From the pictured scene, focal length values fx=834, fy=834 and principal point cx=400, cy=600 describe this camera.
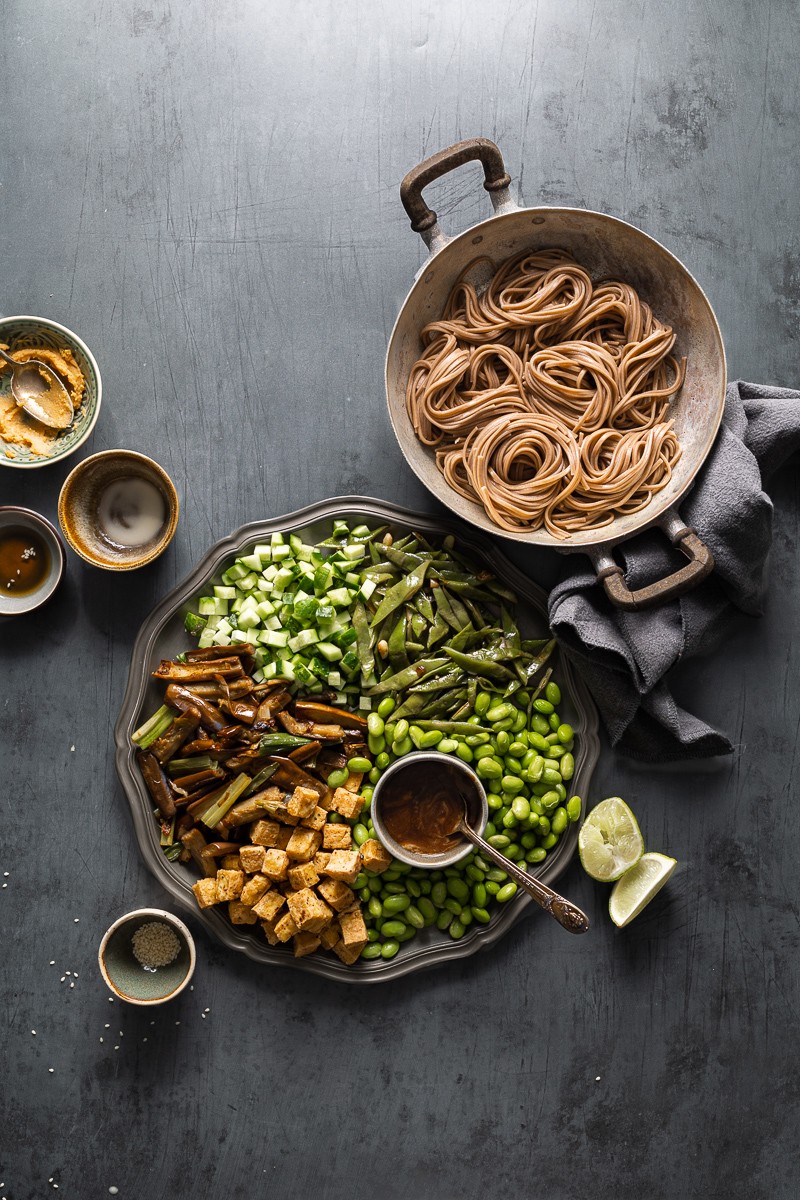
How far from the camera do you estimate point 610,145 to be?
334 cm

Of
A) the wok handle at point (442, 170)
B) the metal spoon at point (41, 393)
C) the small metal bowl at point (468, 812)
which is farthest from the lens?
the metal spoon at point (41, 393)

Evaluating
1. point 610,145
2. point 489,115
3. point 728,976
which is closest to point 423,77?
point 489,115

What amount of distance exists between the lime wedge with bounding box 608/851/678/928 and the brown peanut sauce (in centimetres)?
73

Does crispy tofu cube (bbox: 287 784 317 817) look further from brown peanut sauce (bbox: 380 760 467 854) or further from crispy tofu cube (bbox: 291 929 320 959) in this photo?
crispy tofu cube (bbox: 291 929 320 959)

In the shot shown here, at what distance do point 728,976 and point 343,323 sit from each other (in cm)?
303

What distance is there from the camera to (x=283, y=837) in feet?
10.3

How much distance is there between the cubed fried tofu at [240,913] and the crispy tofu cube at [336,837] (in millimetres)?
374

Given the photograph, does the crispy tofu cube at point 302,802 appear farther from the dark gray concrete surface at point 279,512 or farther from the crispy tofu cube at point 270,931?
the dark gray concrete surface at point 279,512

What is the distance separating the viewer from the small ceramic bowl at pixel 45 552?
3186 millimetres

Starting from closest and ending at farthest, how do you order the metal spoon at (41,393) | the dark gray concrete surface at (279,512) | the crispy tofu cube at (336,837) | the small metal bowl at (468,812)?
the small metal bowl at (468,812), the crispy tofu cube at (336,837), the metal spoon at (41,393), the dark gray concrete surface at (279,512)

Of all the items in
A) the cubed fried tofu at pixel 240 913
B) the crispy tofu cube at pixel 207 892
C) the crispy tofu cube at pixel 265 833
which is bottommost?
the cubed fried tofu at pixel 240 913

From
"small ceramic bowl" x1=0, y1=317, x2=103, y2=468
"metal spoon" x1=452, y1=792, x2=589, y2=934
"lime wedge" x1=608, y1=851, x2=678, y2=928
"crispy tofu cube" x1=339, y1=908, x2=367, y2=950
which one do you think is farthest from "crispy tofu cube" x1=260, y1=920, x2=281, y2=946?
"small ceramic bowl" x1=0, y1=317, x2=103, y2=468

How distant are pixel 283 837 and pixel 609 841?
1.22m

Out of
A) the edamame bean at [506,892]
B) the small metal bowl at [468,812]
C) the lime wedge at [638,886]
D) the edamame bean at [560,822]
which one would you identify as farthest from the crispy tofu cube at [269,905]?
the lime wedge at [638,886]
